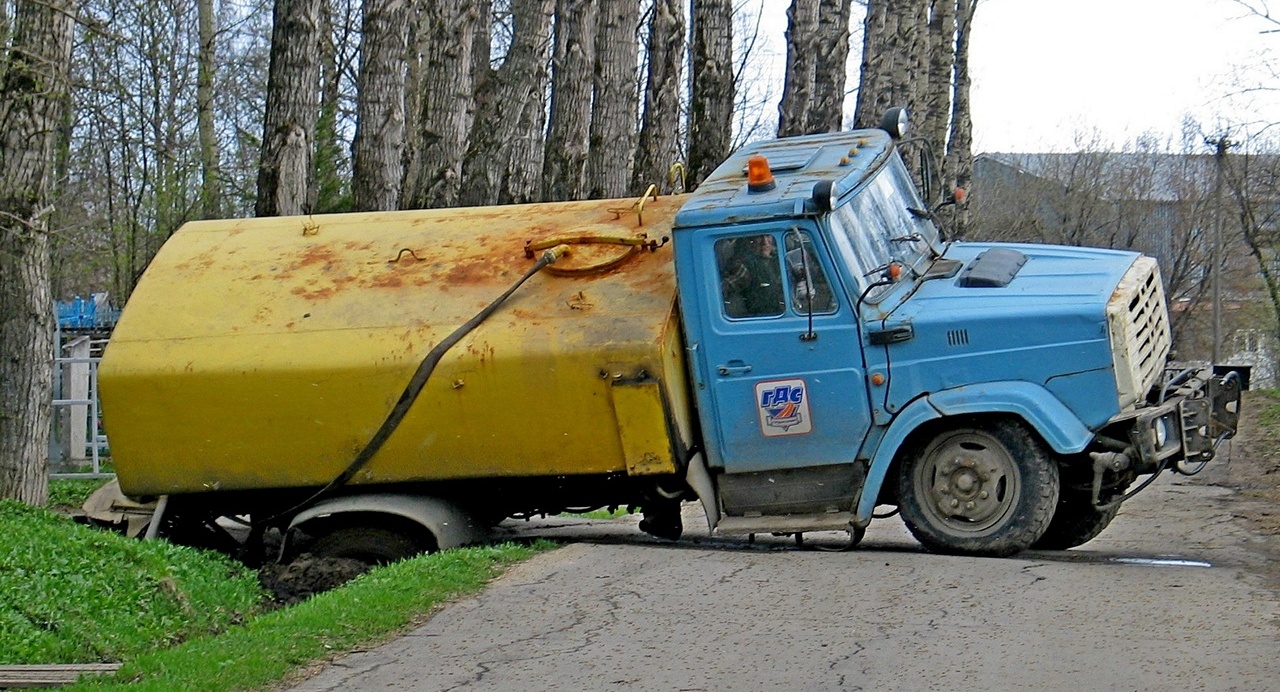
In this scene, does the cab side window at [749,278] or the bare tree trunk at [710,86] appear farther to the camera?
the bare tree trunk at [710,86]

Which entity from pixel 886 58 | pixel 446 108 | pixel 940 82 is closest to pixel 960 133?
pixel 940 82

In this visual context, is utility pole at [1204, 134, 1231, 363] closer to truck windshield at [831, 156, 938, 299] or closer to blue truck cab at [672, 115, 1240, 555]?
truck windshield at [831, 156, 938, 299]

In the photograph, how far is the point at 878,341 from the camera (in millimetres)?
8727

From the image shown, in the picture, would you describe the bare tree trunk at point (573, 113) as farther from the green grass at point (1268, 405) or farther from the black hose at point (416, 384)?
the green grass at point (1268, 405)

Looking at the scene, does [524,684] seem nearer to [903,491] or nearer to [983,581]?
[983,581]

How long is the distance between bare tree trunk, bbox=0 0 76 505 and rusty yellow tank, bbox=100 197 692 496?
58.9 inches

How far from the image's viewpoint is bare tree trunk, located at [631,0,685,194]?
1583cm

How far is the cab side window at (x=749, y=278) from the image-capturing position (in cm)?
891

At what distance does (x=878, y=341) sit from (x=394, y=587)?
3184mm

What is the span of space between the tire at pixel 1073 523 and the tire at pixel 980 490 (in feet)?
2.48

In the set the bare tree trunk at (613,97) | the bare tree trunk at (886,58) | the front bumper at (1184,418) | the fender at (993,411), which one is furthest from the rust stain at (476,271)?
the bare tree trunk at (886,58)

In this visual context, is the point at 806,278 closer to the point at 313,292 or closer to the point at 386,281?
the point at 386,281

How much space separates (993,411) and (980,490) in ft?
1.80

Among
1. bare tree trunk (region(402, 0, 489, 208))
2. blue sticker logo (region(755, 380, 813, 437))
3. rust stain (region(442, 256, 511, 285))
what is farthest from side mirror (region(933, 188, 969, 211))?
bare tree trunk (region(402, 0, 489, 208))
